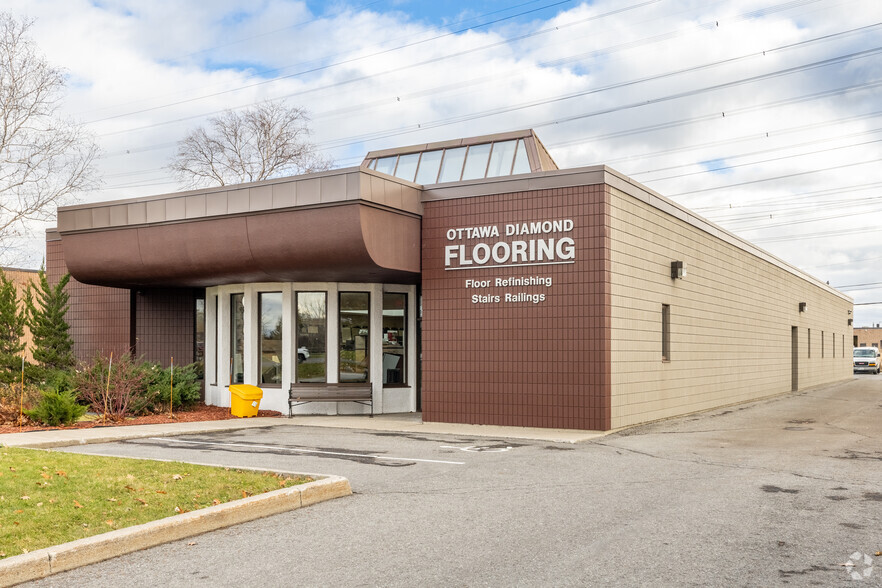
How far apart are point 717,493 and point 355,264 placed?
910 cm

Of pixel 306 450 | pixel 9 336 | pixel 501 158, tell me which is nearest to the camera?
pixel 306 450

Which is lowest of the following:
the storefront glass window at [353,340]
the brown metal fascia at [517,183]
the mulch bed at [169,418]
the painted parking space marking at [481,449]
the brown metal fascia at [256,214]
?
the mulch bed at [169,418]

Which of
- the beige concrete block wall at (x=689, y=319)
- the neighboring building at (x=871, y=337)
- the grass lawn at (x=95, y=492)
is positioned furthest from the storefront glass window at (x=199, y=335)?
the neighboring building at (x=871, y=337)

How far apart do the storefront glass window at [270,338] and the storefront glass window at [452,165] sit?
4.98 meters

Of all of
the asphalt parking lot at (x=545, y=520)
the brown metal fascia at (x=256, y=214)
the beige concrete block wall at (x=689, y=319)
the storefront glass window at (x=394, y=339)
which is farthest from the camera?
the storefront glass window at (x=394, y=339)

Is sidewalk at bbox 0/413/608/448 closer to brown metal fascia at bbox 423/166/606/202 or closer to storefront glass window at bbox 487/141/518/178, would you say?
brown metal fascia at bbox 423/166/606/202

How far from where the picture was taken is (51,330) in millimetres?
21094

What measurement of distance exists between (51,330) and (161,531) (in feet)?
54.6

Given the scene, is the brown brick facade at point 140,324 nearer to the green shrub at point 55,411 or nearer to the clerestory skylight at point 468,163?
the green shrub at point 55,411

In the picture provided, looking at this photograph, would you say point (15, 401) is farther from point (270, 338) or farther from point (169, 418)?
point (270, 338)

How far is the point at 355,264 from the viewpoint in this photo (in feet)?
52.4

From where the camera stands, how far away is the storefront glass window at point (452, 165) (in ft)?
63.9

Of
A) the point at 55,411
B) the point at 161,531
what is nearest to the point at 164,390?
the point at 55,411

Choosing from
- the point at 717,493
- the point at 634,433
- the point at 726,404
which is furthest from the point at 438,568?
the point at 726,404
